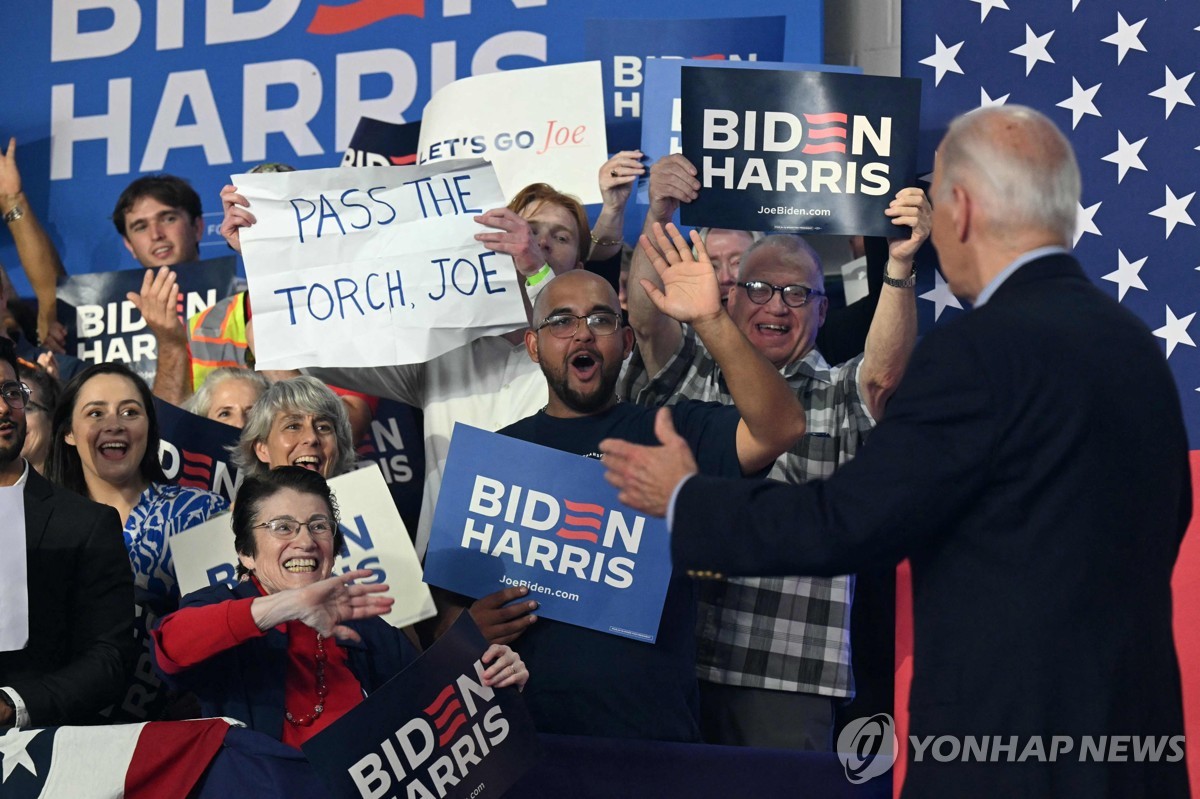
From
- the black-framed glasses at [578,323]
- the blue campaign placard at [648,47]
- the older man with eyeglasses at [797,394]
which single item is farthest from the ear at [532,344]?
the blue campaign placard at [648,47]

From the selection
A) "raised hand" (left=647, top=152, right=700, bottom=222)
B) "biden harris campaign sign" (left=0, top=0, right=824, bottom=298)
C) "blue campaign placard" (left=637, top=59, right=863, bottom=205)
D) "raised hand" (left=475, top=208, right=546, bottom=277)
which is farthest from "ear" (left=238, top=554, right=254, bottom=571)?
"biden harris campaign sign" (left=0, top=0, right=824, bottom=298)

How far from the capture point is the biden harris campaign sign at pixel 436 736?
272 cm

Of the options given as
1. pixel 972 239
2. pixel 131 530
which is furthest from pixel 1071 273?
pixel 131 530

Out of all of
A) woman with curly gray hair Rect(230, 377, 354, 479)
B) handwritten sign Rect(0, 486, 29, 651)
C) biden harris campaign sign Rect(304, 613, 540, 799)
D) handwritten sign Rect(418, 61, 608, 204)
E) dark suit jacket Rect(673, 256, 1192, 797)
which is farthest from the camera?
handwritten sign Rect(418, 61, 608, 204)

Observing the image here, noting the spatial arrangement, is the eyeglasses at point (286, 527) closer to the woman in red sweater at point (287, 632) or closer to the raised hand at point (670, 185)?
the woman in red sweater at point (287, 632)

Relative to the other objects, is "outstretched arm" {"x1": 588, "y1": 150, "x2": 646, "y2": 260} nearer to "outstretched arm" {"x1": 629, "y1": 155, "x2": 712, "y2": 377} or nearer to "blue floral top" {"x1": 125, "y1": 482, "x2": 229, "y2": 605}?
"outstretched arm" {"x1": 629, "y1": 155, "x2": 712, "y2": 377}

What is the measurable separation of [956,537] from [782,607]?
1.70 m

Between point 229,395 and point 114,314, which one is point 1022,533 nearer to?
point 229,395

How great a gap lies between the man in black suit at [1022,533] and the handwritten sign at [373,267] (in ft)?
7.39

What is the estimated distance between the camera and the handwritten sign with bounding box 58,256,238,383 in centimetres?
519

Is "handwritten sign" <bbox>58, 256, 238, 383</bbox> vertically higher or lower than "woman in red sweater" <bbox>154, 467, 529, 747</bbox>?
higher

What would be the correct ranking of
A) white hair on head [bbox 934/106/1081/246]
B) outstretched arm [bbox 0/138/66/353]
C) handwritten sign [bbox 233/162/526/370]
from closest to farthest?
white hair on head [bbox 934/106/1081/246] < handwritten sign [bbox 233/162/526/370] < outstretched arm [bbox 0/138/66/353]

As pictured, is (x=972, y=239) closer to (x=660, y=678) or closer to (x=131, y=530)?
(x=660, y=678)

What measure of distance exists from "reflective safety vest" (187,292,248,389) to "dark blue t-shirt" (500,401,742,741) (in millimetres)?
2059
